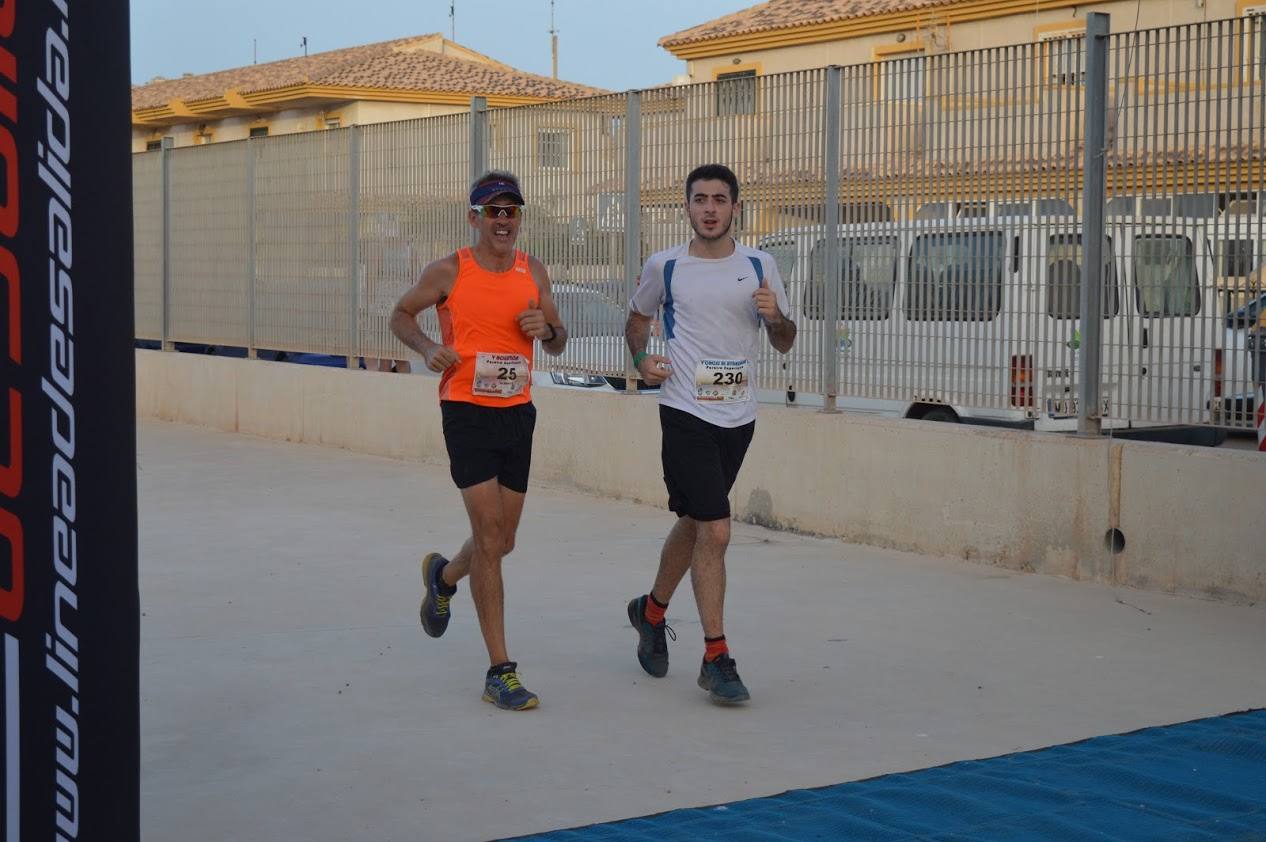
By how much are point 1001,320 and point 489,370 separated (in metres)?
3.98

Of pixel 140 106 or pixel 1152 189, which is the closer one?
pixel 1152 189

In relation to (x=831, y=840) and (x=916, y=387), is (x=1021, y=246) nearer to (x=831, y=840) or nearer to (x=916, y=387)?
(x=916, y=387)

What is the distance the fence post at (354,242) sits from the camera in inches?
641

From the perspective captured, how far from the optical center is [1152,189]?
877 centimetres

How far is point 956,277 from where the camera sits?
391 inches

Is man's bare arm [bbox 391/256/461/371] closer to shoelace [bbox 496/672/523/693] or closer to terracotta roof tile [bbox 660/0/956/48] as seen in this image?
shoelace [bbox 496/672/523/693]

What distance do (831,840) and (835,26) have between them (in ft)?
123

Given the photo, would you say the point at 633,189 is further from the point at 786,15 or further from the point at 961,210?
the point at 786,15

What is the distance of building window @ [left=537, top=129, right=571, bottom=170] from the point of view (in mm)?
13453

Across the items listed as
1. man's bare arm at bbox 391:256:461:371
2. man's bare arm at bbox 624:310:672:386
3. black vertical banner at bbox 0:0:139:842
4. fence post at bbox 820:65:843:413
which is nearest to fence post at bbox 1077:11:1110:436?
fence post at bbox 820:65:843:413

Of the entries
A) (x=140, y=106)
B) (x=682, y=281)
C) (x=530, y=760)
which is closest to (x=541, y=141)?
(x=682, y=281)

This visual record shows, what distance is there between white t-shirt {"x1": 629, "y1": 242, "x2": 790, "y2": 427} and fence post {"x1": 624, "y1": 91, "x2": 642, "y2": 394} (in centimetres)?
570

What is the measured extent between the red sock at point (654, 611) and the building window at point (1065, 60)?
4023 mm

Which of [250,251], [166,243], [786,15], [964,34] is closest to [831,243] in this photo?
[250,251]
